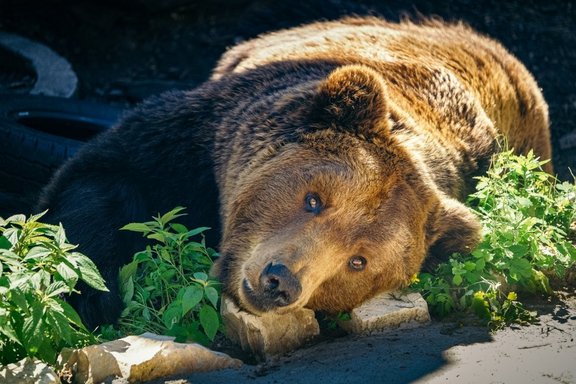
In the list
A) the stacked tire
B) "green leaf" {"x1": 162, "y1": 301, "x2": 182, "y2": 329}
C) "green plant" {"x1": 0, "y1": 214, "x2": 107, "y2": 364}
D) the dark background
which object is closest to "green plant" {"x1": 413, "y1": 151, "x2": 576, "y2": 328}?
"green leaf" {"x1": 162, "y1": 301, "x2": 182, "y2": 329}

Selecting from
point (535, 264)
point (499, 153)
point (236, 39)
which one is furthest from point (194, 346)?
point (236, 39)

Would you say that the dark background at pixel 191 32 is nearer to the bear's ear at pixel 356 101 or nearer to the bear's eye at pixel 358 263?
the bear's ear at pixel 356 101

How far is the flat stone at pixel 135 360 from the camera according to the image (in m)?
3.75

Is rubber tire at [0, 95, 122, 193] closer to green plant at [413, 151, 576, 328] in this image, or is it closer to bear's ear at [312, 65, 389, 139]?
bear's ear at [312, 65, 389, 139]

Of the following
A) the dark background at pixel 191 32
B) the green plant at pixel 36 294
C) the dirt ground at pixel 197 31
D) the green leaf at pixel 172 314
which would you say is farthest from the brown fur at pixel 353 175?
the dark background at pixel 191 32

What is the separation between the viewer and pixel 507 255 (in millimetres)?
4719

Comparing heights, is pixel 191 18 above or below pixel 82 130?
above

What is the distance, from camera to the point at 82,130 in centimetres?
766

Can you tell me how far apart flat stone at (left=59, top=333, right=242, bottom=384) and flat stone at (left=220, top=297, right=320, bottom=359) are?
1.02ft

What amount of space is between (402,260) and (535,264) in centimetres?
82

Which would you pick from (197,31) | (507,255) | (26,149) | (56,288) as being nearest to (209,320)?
(56,288)

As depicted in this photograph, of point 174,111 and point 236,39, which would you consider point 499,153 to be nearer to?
point 174,111

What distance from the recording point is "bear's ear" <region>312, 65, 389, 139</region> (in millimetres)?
4664

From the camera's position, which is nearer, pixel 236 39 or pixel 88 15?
pixel 236 39
